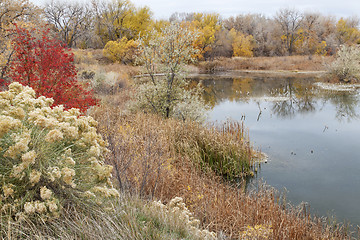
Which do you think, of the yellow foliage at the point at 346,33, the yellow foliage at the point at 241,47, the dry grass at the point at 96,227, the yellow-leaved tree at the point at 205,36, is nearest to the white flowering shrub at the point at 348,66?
the yellow-leaved tree at the point at 205,36

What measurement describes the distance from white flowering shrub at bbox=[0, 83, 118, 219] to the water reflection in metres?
12.7

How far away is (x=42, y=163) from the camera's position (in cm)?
271

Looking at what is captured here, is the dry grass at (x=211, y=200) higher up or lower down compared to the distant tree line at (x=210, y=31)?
lower down

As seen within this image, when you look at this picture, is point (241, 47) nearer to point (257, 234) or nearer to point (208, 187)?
point (208, 187)

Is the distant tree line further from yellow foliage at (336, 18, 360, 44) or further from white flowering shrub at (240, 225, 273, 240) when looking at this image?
white flowering shrub at (240, 225, 273, 240)

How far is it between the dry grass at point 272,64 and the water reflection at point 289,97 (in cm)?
1054

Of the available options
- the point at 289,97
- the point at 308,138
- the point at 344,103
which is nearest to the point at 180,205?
the point at 308,138

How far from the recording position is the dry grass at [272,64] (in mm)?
34356

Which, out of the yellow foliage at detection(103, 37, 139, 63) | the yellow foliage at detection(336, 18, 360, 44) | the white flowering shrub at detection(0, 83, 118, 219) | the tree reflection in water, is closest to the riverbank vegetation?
the white flowering shrub at detection(0, 83, 118, 219)

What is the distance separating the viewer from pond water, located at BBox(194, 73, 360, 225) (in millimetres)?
7054

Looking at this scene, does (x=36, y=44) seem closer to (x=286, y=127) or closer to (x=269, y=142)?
(x=269, y=142)

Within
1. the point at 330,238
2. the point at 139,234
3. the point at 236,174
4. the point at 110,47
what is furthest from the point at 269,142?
the point at 110,47

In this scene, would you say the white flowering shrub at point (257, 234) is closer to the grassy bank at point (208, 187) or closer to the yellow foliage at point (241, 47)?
the grassy bank at point (208, 187)

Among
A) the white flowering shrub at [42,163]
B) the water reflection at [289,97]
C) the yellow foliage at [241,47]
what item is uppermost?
the yellow foliage at [241,47]
